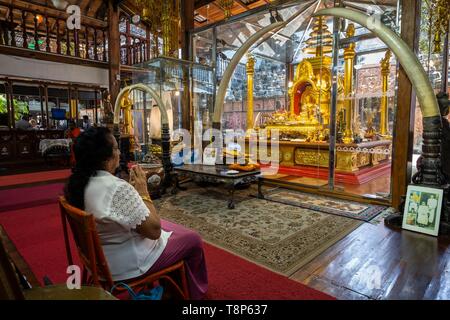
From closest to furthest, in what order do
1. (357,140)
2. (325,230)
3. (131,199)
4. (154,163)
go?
(131,199), (325,230), (154,163), (357,140)

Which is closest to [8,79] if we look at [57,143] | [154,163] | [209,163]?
[57,143]

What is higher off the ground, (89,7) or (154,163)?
(89,7)

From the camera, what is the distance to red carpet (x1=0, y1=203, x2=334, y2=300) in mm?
1826

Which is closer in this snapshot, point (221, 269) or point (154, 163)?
point (221, 269)

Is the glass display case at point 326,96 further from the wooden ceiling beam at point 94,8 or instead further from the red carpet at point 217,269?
the wooden ceiling beam at point 94,8

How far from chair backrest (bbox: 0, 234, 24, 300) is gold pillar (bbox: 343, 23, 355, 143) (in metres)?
5.49

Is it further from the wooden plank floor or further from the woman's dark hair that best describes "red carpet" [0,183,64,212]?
the wooden plank floor

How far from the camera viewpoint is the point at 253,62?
25.6ft

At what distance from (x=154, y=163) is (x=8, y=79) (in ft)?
21.9

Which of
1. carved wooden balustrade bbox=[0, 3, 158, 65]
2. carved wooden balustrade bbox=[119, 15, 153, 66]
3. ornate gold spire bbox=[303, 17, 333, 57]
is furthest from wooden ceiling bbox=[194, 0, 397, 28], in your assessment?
carved wooden balustrade bbox=[119, 15, 153, 66]

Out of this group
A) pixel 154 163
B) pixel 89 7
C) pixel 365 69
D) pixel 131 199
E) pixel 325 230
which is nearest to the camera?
pixel 131 199

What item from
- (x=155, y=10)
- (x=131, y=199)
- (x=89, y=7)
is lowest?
(x=131, y=199)

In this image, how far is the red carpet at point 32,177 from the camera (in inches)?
216

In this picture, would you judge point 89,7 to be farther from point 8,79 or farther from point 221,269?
point 221,269
